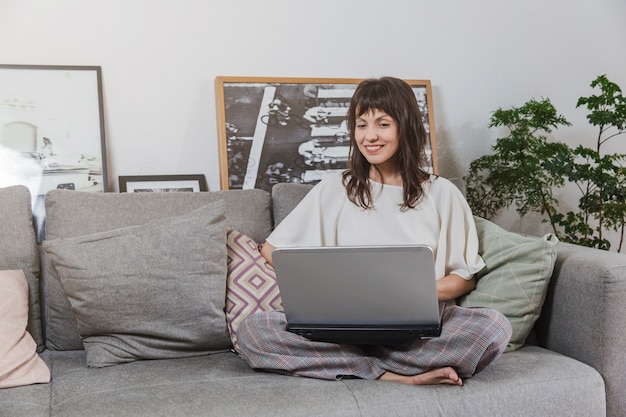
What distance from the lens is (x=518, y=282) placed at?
1.80m

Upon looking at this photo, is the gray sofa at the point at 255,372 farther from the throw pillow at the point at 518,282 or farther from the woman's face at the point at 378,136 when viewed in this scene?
the woman's face at the point at 378,136

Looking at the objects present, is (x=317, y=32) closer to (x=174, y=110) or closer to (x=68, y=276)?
(x=174, y=110)

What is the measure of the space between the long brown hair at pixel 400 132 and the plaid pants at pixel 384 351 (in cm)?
42

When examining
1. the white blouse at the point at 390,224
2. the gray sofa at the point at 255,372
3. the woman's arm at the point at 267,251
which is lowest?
the gray sofa at the point at 255,372

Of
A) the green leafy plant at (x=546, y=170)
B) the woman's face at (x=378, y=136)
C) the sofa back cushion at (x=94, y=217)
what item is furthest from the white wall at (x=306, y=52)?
the woman's face at (x=378, y=136)

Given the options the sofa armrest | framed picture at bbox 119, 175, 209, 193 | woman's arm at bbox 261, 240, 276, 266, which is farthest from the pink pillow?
the sofa armrest

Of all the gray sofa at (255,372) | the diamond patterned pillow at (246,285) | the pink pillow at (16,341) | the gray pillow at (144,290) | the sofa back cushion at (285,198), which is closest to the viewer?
the gray sofa at (255,372)

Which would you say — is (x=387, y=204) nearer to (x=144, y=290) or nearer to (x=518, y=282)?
(x=518, y=282)

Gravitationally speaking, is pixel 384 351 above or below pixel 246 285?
below

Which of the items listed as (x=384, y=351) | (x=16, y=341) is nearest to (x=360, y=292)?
(x=384, y=351)

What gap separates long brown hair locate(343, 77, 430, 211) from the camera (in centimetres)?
193

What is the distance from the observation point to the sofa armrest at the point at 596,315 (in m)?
1.65

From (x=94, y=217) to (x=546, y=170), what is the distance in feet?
5.22

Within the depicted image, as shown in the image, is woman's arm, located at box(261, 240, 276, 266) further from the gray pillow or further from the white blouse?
the gray pillow
